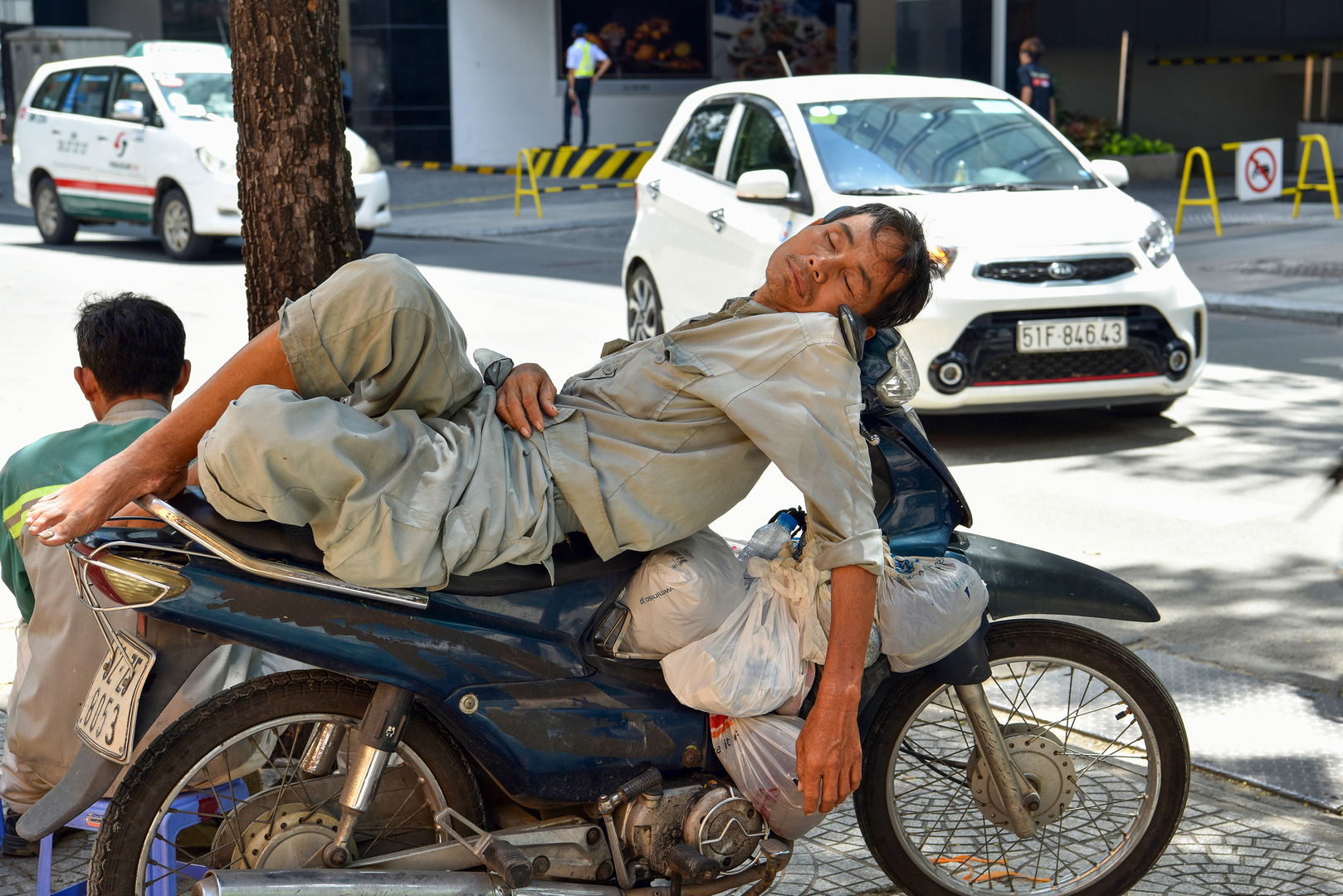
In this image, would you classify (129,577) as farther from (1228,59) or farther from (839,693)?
(1228,59)

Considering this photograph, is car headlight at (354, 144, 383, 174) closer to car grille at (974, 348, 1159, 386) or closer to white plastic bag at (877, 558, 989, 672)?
car grille at (974, 348, 1159, 386)

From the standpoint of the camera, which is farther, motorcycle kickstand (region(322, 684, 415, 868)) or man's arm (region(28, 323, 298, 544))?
motorcycle kickstand (region(322, 684, 415, 868))

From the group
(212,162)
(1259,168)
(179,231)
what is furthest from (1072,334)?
(179,231)

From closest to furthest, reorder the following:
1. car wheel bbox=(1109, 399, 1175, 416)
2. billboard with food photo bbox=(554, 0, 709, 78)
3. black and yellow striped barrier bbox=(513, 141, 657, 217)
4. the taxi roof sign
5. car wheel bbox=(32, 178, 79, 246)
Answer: car wheel bbox=(1109, 399, 1175, 416)
the taxi roof sign
car wheel bbox=(32, 178, 79, 246)
black and yellow striped barrier bbox=(513, 141, 657, 217)
billboard with food photo bbox=(554, 0, 709, 78)

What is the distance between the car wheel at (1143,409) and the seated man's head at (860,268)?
520cm

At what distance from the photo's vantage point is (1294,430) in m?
7.23

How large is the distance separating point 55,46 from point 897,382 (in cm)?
2970

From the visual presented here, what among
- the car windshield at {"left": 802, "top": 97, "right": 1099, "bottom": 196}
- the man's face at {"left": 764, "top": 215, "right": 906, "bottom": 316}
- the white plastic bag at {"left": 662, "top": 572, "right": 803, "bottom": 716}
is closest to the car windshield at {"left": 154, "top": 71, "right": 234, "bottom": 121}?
the car windshield at {"left": 802, "top": 97, "right": 1099, "bottom": 196}

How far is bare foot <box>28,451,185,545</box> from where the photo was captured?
2.37 metres

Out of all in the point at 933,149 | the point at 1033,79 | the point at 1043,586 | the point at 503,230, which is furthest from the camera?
the point at 1033,79

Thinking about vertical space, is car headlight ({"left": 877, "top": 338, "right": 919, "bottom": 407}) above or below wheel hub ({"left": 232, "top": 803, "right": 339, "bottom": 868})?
above

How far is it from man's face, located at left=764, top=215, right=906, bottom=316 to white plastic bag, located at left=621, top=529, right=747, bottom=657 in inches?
20.6

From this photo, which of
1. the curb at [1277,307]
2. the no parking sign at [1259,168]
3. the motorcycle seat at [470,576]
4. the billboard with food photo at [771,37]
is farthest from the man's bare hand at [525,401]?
the billboard with food photo at [771,37]

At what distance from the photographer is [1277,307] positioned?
10.6 metres
